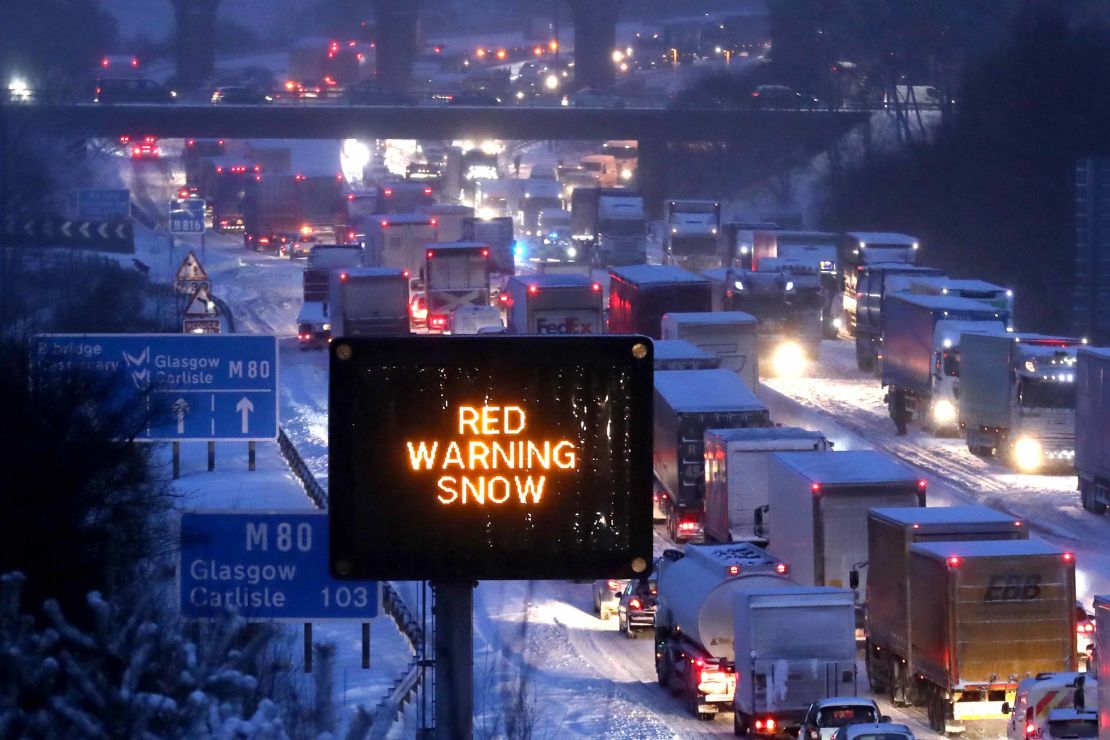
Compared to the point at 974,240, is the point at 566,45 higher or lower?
higher

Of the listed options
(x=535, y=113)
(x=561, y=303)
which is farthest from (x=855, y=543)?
(x=535, y=113)

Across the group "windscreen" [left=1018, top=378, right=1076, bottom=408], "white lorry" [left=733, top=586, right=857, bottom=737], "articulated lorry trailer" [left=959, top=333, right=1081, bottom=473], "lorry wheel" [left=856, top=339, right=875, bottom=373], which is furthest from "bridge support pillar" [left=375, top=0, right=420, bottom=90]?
"white lorry" [left=733, top=586, right=857, bottom=737]

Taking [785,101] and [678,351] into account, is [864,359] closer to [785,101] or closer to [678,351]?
[678,351]

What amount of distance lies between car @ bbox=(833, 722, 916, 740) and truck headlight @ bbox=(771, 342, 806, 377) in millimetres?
31986

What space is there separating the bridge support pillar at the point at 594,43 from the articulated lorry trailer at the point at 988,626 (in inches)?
4776

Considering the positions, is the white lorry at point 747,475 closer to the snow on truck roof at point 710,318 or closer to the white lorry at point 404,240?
the snow on truck roof at point 710,318

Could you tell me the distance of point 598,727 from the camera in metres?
19.5

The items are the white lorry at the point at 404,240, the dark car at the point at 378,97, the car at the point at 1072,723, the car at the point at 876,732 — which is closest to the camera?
the car at the point at 876,732

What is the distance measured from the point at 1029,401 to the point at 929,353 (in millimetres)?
4360

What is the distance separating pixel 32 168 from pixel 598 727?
173 feet

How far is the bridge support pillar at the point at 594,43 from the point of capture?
13962cm

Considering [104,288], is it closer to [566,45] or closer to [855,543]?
[855,543]

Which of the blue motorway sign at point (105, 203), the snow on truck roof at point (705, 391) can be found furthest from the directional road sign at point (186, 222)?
the snow on truck roof at point (705, 391)

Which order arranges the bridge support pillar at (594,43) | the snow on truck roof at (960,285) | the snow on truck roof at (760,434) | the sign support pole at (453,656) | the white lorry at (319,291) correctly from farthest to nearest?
the bridge support pillar at (594,43) < the white lorry at (319,291) < the snow on truck roof at (960,285) < the snow on truck roof at (760,434) < the sign support pole at (453,656)
